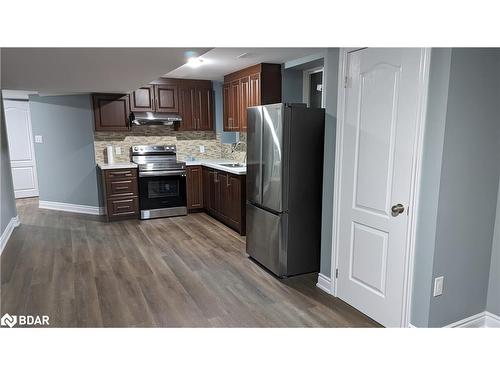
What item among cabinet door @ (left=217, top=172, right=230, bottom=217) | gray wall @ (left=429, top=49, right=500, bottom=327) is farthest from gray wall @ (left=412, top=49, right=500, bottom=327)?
cabinet door @ (left=217, top=172, right=230, bottom=217)

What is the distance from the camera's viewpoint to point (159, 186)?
5.30 meters

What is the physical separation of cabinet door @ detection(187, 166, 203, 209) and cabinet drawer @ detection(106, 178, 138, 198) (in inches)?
33.0

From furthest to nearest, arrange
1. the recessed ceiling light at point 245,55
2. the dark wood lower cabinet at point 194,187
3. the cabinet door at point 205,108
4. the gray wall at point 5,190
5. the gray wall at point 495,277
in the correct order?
the cabinet door at point 205,108 → the dark wood lower cabinet at point 194,187 → the gray wall at point 5,190 → the recessed ceiling light at point 245,55 → the gray wall at point 495,277

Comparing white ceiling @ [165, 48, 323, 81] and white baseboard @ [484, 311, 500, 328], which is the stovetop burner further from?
white baseboard @ [484, 311, 500, 328]

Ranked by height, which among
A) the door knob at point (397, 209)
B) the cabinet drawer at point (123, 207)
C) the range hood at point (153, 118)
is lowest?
the cabinet drawer at point (123, 207)

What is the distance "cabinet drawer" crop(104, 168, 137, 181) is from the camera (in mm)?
5008

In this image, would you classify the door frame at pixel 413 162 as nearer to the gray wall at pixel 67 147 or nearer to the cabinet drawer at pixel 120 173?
the cabinet drawer at pixel 120 173

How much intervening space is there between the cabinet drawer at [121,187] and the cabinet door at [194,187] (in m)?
0.84

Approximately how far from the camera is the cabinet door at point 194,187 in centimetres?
555

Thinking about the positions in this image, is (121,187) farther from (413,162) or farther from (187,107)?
(413,162)

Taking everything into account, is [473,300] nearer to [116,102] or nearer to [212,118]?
[212,118]

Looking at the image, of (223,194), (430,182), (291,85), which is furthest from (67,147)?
(430,182)

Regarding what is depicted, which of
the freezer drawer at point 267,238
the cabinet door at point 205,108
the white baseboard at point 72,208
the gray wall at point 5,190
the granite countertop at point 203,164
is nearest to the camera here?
the freezer drawer at point 267,238

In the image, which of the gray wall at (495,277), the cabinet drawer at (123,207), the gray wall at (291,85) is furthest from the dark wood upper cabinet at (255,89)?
the gray wall at (495,277)
